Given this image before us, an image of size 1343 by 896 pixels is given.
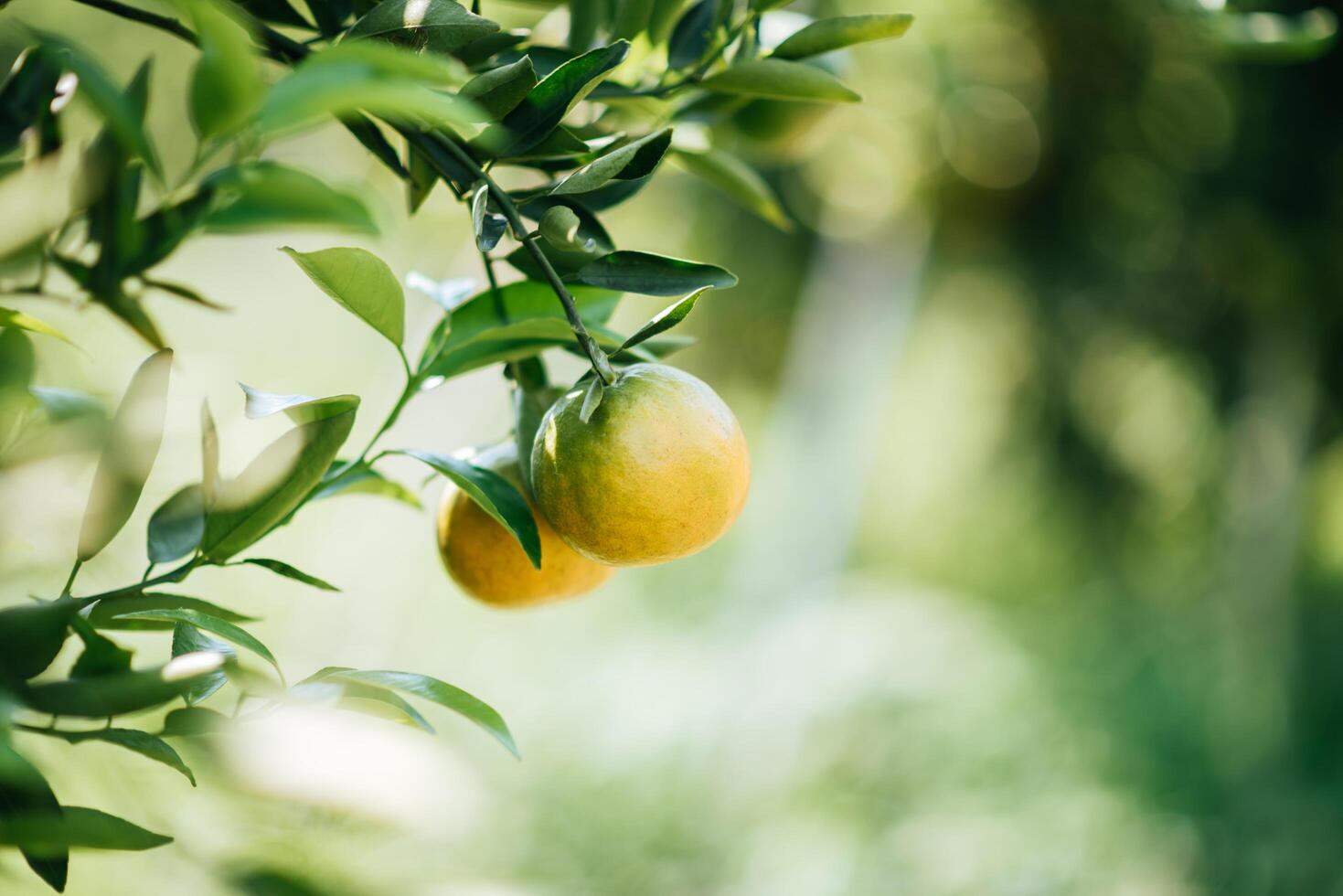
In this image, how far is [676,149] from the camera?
44 cm

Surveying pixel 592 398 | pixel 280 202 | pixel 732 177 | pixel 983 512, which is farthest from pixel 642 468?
pixel 983 512

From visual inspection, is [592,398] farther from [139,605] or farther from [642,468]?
[139,605]

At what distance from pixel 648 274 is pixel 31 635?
0.62ft

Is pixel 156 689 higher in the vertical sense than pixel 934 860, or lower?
lower

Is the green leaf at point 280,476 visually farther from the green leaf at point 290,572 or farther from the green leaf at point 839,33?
the green leaf at point 839,33

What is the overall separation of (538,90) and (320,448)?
13 cm

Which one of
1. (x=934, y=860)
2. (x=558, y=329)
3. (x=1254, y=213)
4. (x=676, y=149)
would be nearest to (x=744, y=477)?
(x=558, y=329)

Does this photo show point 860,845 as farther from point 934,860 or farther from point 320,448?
point 320,448

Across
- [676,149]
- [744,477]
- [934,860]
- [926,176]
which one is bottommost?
[744,477]

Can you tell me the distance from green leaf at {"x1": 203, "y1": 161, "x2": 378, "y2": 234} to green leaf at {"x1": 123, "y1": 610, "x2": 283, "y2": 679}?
0.38 feet

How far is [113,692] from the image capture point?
0.71ft

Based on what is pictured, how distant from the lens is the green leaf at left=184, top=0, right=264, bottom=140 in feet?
0.59

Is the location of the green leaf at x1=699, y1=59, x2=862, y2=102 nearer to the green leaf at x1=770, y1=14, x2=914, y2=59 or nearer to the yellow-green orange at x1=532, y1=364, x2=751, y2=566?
the green leaf at x1=770, y1=14, x2=914, y2=59

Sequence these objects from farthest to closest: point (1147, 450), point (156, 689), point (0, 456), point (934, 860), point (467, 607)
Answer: point (467, 607) → point (1147, 450) → point (934, 860) → point (0, 456) → point (156, 689)
